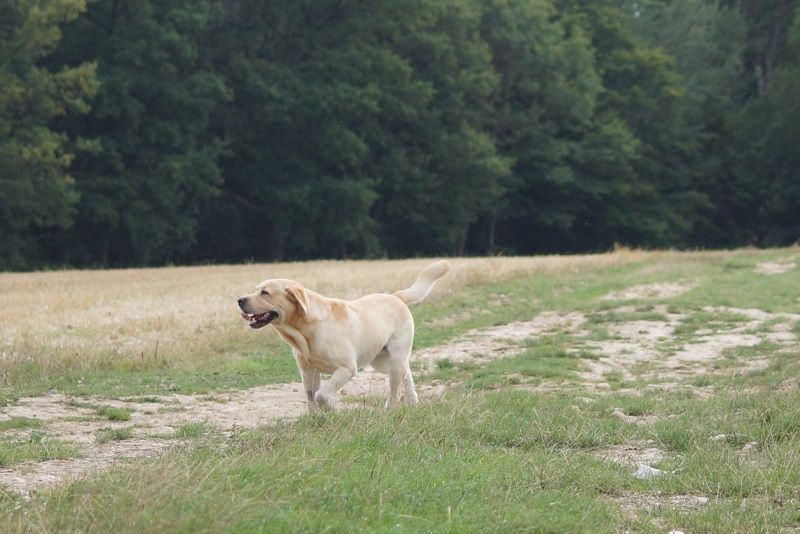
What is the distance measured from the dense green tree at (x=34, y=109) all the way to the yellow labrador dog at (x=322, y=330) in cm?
3029

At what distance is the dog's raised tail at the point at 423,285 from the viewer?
1202 cm

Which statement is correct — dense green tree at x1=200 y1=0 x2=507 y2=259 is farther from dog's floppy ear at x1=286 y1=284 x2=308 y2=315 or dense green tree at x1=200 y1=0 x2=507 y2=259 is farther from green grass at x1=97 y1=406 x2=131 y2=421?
dog's floppy ear at x1=286 y1=284 x2=308 y2=315

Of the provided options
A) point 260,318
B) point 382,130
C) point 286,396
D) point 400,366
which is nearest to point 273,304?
point 260,318

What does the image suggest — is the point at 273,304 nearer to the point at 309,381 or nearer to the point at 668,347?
the point at 309,381

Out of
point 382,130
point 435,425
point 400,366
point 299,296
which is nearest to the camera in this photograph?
point 435,425

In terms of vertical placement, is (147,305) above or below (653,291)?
above

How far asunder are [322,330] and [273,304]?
1.66ft

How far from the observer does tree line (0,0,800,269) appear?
4441cm

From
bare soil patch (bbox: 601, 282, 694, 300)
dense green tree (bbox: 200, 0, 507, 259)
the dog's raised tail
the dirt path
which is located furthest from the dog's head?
dense green tree (bbox: 200, 0, 507, 259)

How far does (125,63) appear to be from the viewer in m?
45.0

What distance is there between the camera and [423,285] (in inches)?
477

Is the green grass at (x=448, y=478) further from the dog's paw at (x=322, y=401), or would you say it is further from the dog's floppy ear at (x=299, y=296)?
the dog's floppy ear at (x=299, y=296)

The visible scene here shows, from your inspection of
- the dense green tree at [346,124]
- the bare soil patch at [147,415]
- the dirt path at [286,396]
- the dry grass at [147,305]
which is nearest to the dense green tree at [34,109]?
the dry grass at [147,305]

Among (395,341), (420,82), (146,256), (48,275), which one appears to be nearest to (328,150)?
(420,82)
